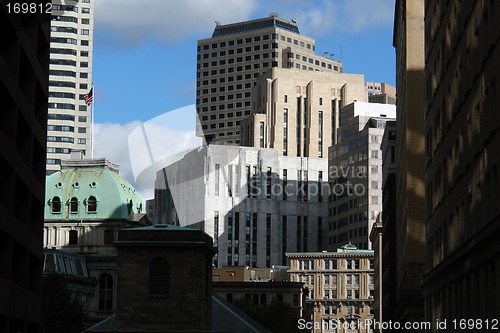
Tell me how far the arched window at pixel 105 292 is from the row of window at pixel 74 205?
11.1 metres

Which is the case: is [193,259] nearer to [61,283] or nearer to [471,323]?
[471,323]

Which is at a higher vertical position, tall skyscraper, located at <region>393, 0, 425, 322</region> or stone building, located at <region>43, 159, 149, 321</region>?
stone building, located at <region>43, 159, 149, 321</region>

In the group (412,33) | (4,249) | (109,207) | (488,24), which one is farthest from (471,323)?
(109,207)

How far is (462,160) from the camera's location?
196 feet

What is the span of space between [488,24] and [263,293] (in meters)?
134

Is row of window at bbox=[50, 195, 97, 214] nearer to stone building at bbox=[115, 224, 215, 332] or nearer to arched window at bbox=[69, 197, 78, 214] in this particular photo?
arched window at bbox=[69, 197, 78, 214]

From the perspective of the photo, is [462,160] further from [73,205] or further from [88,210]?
[73,205]

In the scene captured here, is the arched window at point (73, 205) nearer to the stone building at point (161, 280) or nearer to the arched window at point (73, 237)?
the arched window at point (73, 237)

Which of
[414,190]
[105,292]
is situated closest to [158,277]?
[414,190]

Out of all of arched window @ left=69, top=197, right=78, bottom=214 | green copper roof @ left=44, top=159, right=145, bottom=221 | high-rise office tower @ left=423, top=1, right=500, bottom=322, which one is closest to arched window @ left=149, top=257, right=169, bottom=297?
high-rise office tower @ left=423, top=1, right=500, bottom=322

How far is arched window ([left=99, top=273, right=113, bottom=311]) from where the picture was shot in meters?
184

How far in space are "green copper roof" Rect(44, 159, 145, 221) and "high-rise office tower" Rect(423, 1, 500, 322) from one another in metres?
118

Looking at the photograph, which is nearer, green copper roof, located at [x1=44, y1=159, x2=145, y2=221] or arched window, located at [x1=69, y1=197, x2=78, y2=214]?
green copper roof, located at [x1=44, y1=159, x2=145, y2=221]

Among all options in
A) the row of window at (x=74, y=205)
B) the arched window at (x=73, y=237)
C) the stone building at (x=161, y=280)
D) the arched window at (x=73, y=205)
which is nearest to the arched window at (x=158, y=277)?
the stone building at (x=161, y=280)
